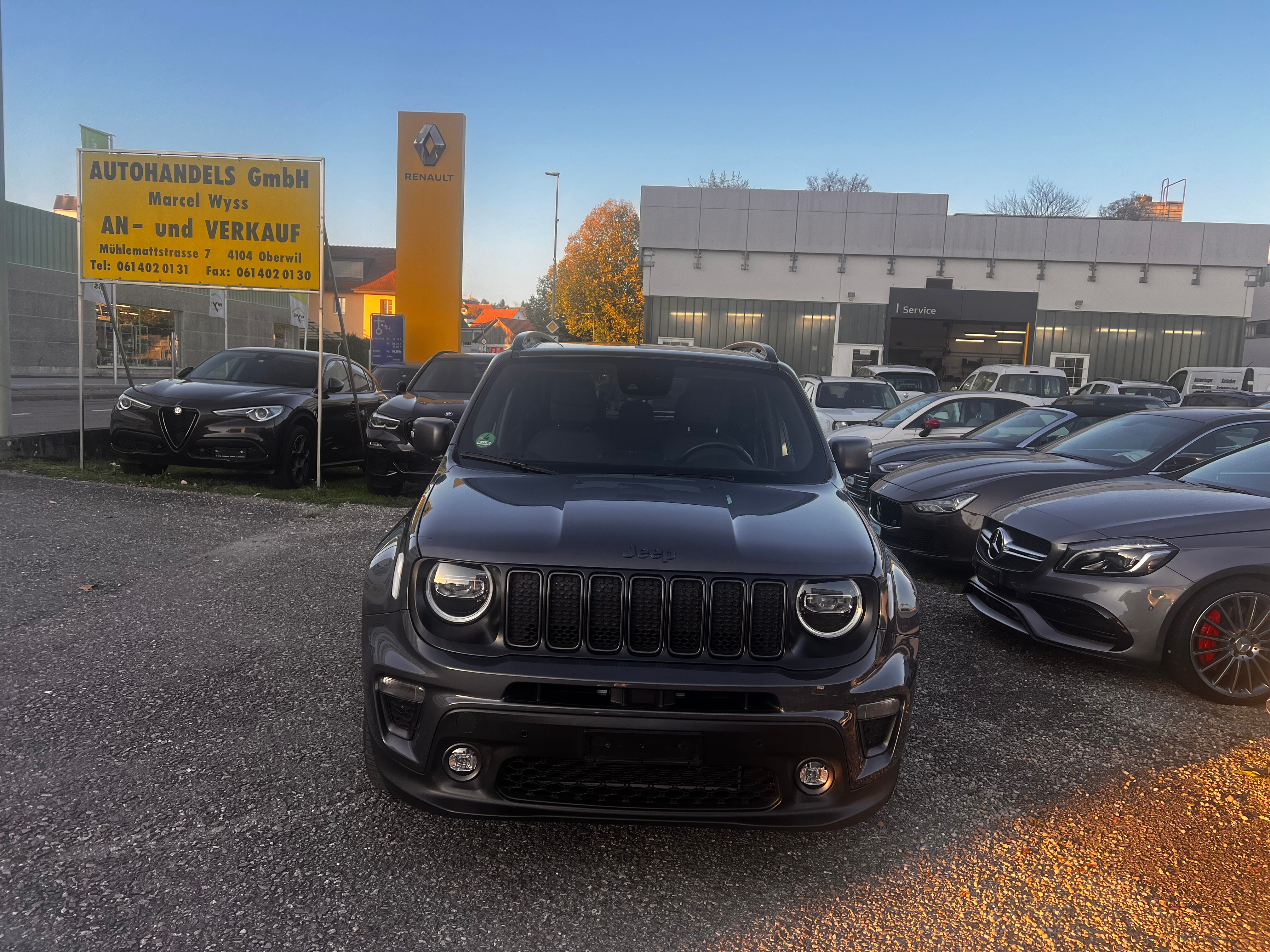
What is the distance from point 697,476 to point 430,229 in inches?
622

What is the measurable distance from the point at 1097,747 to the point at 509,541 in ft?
9.51

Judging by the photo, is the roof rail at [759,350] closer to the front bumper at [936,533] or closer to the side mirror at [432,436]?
the side mirror at [432,436]

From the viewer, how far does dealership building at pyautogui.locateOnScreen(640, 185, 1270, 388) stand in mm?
30984

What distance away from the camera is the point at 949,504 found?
682cm

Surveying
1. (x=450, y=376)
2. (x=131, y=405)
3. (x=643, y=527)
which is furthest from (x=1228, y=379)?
(x=643, y=527)

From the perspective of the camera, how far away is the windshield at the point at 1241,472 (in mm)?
5320

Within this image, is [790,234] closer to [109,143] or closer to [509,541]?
[109,143]

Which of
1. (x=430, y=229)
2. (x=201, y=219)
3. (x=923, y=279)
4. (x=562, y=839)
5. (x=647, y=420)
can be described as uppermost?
(x=923, y=279)

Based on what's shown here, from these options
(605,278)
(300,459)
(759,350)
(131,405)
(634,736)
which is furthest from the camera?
(605,278)

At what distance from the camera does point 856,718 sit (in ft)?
8.63

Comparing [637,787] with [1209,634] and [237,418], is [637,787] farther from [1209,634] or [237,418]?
[237,418]

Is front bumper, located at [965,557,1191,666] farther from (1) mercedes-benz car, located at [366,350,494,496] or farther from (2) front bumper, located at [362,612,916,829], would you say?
(1) mercedes-benz car, located at [366,350,494,496]

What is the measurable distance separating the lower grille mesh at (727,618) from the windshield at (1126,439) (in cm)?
526

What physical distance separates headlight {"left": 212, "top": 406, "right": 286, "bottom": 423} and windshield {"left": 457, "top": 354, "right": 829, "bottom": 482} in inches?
263
